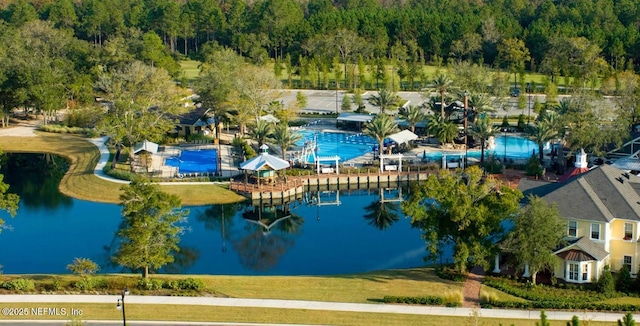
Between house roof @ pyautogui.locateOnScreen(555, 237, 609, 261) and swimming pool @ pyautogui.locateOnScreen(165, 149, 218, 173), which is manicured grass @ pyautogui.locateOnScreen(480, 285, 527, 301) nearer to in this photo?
house roof @ pyautogui.locateOnScreen(555, 237, 609, 261)

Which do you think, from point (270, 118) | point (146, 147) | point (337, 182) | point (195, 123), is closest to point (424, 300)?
point (337, 182)

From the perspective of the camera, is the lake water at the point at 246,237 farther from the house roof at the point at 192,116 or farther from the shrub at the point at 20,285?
→ the house roof at the point at 192,116

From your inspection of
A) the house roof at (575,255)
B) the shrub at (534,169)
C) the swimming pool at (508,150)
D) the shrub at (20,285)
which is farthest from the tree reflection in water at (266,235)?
the shrub at (534,169)

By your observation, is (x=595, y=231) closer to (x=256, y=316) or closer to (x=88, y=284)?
(x=256, y=316)

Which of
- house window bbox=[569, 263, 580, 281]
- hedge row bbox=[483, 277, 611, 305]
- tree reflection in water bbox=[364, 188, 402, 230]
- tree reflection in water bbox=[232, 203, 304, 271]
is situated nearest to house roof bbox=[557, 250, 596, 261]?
house window bbox=[569, 263, 580, 281]

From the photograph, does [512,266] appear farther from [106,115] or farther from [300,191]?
[106,115]
